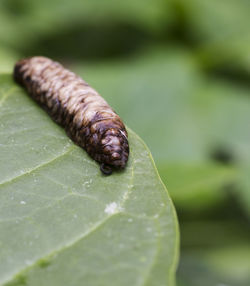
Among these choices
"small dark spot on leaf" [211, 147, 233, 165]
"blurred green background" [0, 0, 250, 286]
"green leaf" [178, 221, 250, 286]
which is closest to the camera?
"green leaf" [178, 221, 250, 286]

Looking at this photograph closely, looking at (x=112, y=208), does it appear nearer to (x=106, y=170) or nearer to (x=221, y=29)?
(x=106, y=170)

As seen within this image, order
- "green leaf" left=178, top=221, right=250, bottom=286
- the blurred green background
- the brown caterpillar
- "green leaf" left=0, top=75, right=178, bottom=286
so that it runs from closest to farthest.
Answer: "green leaf" left=0, top=75, right=178, bottom=286
the brown caterpillar
"green leaf" left=178, top=221, right=250, bottom=286
the blurred green background

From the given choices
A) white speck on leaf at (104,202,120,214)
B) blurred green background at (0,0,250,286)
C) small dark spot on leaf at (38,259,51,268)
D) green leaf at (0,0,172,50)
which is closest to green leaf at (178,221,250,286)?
blurred green background at (0,0,250,286)

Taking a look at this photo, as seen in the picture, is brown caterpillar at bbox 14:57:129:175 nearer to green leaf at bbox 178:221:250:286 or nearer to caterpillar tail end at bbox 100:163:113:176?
caterpillar tail end at bbox 100:163:113:176

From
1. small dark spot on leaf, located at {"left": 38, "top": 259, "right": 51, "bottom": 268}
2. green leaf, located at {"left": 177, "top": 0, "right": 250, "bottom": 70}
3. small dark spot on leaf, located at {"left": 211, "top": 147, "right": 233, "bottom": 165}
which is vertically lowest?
small dark spot on leaf, located at {"left": 211, "top": 147, "right": 233, "bottom": 165}

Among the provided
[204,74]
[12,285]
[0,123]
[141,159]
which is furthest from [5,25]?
[12,285]

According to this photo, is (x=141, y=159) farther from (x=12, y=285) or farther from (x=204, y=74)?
(x=204, y=74)
